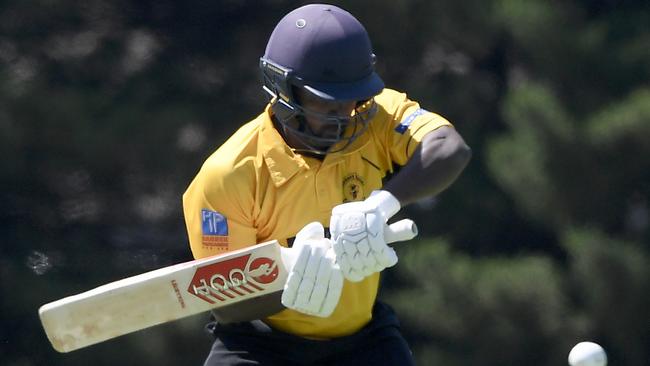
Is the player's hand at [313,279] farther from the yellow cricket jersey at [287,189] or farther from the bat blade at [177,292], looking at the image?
the yellow cricket jersey at [287,189]

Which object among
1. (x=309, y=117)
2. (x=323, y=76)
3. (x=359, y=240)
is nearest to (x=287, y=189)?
(x=309, y=117)

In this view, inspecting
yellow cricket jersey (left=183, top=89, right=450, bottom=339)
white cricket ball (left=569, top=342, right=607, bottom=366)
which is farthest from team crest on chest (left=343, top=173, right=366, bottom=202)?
white cricket ball (left=569, top=342, right=607, bottom=366)

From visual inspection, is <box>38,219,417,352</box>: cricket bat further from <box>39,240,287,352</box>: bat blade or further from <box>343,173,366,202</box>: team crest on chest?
<box>343,173,366,202</box>: team crest on chest

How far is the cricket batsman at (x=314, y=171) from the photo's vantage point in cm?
350

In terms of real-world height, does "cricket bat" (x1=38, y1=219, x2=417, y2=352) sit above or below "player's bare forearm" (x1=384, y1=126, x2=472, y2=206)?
below

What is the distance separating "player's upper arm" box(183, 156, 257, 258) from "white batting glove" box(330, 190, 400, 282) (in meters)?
0.34

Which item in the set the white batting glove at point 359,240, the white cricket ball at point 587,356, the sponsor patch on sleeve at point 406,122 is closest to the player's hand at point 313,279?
the white batting glove at point 359,240

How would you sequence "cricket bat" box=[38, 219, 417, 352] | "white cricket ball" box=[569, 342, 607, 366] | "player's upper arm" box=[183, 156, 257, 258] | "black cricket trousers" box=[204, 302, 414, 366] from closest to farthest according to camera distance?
"cricket bat" box=[38, 219, 417, 352] → "player's upper arm" box=[183, 156, 257, 258] → "black cricket trousers" box=[204, 302, 414, 366] → "white cricket ball" box=[569, 342, 607, 366]

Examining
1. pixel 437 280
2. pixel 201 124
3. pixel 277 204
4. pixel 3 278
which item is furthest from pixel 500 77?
pixel 277 204

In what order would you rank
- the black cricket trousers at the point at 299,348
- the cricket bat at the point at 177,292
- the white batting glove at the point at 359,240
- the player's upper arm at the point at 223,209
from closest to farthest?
1. the white batting glove at the point at 359,240
2. the cricket bat at the point at 177,292
3. the player's upper arm at the point at 223,209
4. the black cricket trousers at the point at 299,348

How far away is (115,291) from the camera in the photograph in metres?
3.36

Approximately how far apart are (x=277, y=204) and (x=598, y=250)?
10.7ft

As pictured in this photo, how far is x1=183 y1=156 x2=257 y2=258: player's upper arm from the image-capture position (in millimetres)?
3480

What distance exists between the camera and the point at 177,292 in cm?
337
